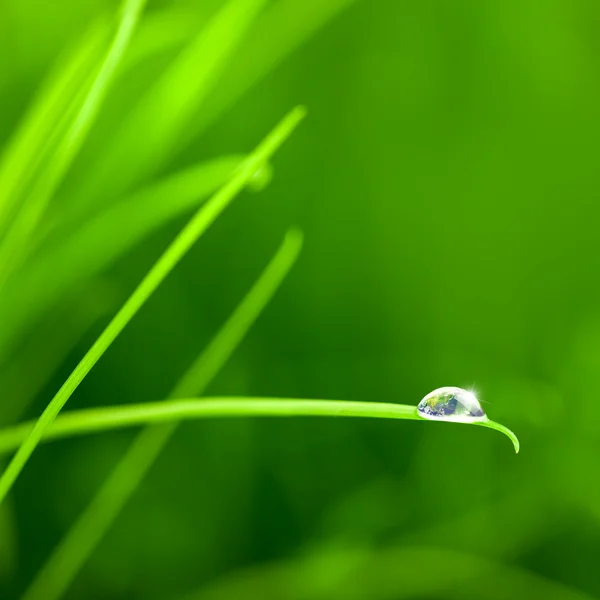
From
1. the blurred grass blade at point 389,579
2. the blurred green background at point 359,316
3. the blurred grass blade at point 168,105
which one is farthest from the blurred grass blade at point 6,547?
the blurred grass blade at point 168,105

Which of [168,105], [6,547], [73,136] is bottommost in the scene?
[6,547]

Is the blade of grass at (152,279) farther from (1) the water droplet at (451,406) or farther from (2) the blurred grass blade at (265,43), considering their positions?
(2) the blurred grass blade at (265,43)

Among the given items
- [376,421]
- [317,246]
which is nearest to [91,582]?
[376,421]

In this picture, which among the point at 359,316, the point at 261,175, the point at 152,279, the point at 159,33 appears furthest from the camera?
the point at 359,316

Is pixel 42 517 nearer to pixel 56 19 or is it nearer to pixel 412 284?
pixel 412 284

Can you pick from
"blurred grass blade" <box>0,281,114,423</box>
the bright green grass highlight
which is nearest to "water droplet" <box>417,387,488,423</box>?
the bright green grass highlight

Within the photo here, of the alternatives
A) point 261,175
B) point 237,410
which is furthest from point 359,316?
point 237,410

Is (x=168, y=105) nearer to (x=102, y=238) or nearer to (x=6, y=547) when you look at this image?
(x=102, y=238)
